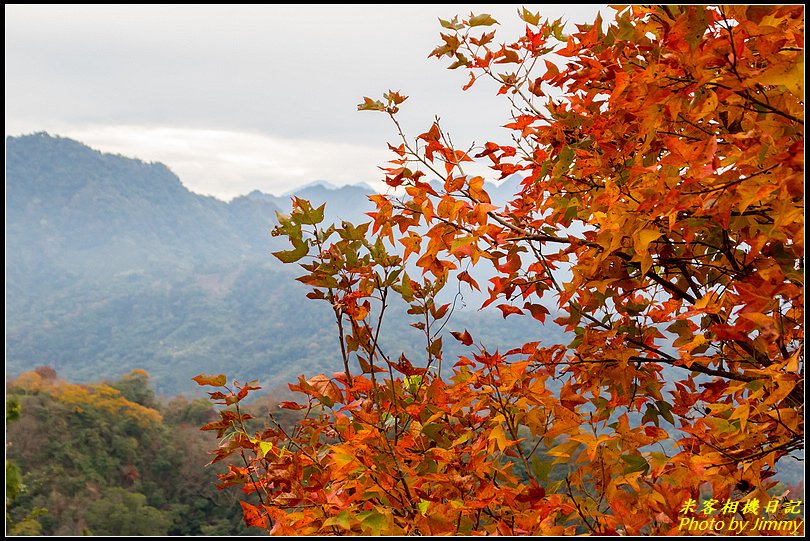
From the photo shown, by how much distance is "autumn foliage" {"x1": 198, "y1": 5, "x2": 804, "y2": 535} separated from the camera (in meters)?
1.18

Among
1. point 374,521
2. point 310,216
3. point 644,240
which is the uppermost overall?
point 310,216

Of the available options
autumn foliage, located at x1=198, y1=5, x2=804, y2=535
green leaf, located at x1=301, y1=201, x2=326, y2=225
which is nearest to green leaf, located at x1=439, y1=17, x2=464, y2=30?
autumn foliage, located at x1=198, y1=5, x2=804, y2=535

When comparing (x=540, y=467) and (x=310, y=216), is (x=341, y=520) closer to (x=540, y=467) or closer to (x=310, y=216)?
(x=540, y=467)

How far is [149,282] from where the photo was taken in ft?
422

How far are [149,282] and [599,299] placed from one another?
138 m

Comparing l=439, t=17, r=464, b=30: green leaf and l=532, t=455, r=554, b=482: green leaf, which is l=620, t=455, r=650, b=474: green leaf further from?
l=439, t=17, r=464, b=30: green leaf

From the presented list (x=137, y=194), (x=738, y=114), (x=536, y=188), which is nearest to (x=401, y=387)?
(x=536, y=188)

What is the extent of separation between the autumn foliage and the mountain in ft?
204

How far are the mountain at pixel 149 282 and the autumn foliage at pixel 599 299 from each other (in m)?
62.2

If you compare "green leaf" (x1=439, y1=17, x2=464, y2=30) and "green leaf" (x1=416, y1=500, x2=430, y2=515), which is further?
"green leaf" (x1=439, y1=17, x2=464, y2=30)

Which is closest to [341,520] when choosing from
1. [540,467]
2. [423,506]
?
[423,506]

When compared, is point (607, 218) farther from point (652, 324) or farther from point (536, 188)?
point (652, 324)

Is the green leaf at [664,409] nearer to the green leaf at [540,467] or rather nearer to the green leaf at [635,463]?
the green leaf at [635,463]

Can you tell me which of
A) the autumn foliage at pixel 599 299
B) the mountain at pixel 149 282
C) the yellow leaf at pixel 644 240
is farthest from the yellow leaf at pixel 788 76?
the mountain at pixel 149 282
